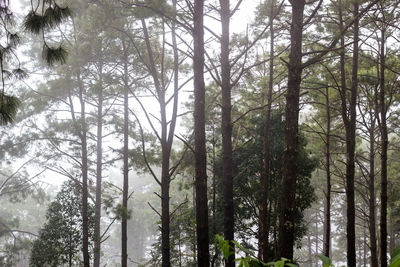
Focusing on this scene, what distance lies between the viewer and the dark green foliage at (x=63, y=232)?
1063 cm

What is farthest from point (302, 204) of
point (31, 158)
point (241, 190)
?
point (31, 158)

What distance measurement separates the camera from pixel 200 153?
5.59 metres

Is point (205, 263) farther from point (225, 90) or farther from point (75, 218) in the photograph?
point (75, 218)

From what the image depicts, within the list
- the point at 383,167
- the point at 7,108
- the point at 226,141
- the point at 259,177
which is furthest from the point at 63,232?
the point at 383,167

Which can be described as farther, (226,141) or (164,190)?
(164,190)

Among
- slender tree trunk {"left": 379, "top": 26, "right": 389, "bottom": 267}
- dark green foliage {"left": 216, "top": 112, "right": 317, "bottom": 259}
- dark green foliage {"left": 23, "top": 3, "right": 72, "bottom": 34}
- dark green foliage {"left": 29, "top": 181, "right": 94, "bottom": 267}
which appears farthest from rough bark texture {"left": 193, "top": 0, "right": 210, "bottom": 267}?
dark green foliage {"left": 29, "top": 181, "right": 94, "bottom": 267}

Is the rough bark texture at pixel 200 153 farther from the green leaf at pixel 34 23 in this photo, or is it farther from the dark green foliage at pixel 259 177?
the dark green foliage at pixel 259 177

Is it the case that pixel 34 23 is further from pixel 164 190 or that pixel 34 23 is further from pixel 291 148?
pixel 164 190

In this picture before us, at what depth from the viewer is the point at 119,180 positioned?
57.3 meters

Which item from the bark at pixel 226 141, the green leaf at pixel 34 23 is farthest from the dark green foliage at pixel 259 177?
the green leaf at pixel 34 23

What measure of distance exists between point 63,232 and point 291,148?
9029mm

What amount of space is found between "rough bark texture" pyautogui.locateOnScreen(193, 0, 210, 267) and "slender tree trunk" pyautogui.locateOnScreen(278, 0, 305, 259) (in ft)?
4.52

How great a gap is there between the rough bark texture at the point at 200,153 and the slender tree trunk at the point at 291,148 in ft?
4.52

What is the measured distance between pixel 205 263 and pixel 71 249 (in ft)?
23.6
